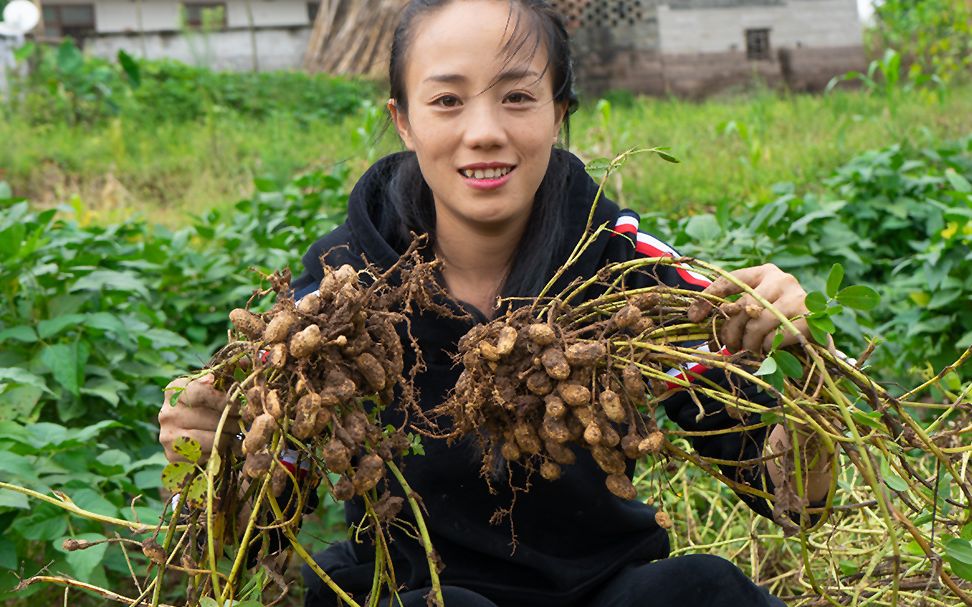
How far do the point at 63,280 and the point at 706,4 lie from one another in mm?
9635

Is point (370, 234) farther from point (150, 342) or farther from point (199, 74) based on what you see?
point (199, 74)

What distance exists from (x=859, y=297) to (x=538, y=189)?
2.30 feet

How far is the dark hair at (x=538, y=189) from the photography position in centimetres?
178

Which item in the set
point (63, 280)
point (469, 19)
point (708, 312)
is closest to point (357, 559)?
point (708, 312)

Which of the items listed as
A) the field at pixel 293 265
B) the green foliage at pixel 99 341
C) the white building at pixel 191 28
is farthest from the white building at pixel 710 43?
the green foliage at pixel 99 341

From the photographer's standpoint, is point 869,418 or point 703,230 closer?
point 869,418

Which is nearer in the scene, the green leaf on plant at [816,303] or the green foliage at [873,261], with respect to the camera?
the green leaf on plant at [816,303]

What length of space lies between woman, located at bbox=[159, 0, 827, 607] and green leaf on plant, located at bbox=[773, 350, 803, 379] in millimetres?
314

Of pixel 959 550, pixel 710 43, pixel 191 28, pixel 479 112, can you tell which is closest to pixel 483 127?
pixel 479 112

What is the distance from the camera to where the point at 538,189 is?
1.88m

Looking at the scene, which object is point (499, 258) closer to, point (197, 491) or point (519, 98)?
point (519, 98)

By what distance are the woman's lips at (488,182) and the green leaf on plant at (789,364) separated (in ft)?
1.92

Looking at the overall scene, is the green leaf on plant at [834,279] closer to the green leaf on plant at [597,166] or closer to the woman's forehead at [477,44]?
the green leaf on plant at [597,166]

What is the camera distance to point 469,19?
68.2 inches
